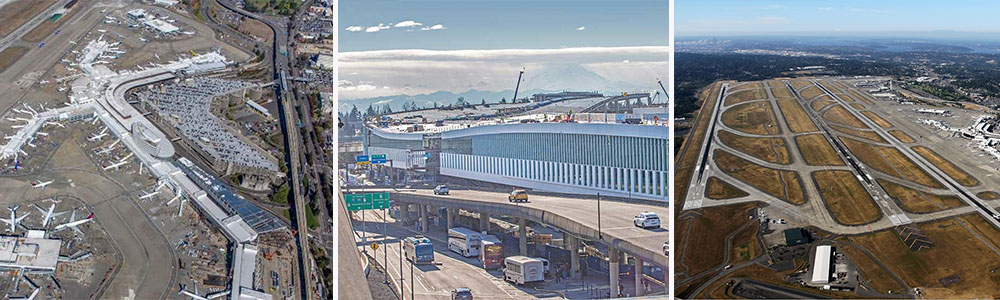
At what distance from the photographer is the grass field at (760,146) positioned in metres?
12.1

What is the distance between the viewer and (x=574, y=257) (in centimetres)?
898

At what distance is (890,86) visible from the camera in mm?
12242

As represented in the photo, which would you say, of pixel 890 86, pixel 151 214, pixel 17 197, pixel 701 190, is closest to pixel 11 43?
pixel 17 197

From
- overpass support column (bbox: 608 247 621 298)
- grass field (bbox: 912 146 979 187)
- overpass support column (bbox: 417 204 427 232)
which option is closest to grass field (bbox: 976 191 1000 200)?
grass field (bbox: 912 146 979 187)

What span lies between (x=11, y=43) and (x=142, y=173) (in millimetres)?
2947

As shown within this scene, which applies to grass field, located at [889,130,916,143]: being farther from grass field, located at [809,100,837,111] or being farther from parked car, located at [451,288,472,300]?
parked car, located at [451,288,472,300]

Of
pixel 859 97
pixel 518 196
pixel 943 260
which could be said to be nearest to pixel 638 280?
pixel 518 196

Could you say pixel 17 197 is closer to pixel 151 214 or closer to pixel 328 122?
pixel 151 214

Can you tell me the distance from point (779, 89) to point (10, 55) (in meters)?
10.9

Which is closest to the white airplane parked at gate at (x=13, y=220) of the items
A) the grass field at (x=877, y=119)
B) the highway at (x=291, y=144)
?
the highway at (x=291, y=144)

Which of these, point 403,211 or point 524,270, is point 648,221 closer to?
point 524,270

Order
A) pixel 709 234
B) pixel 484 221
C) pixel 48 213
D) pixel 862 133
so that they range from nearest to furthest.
A: pixel 48 213 < pixel 484 221 < pixel 709 234 < pixel 862 133

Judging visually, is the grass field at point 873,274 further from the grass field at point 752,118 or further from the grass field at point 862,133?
the grass field at point 752,118

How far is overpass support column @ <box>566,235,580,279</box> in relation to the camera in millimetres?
8969
